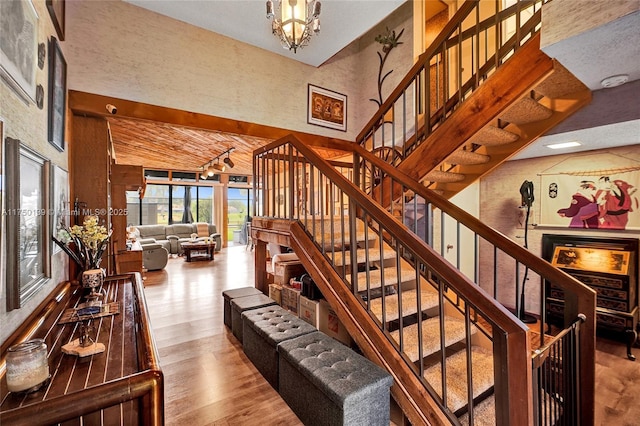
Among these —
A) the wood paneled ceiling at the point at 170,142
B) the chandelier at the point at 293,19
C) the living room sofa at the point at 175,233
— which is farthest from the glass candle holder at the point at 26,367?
the living room sofa at the point at 175,233

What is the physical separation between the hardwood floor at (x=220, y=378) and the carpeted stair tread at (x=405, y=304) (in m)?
0.98

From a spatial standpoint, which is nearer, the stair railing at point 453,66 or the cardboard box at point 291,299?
the stair railing at point 453,66

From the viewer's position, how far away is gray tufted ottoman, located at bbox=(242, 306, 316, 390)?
241 centimetres

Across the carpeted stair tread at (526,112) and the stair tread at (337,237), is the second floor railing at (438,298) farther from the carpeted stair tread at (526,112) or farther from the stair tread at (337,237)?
the carpeted stair tread at (526,112)

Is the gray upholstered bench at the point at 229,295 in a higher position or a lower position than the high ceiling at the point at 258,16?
lower

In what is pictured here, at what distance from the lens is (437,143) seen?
9.32ft

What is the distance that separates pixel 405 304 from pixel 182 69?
3927mm

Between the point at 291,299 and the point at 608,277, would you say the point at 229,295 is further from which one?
the point at 608,277

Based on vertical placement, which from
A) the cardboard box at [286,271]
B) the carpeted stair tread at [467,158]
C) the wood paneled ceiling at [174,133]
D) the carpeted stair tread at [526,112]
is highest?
the wood paneled ceiling at [174,133]

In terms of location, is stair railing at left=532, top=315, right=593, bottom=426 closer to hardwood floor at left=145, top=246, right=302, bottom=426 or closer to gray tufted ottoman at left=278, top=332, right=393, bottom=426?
gray tufted ottoman at left=278, top=332, right=393, bottom=426

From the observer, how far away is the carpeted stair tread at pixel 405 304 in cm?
226

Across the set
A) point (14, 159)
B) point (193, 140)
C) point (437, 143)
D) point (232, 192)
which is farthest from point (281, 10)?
point (232, 192)

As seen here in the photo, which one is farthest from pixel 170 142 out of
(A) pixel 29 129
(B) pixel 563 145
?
(B) pixel 563 145

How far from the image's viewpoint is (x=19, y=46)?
4.41 feet
